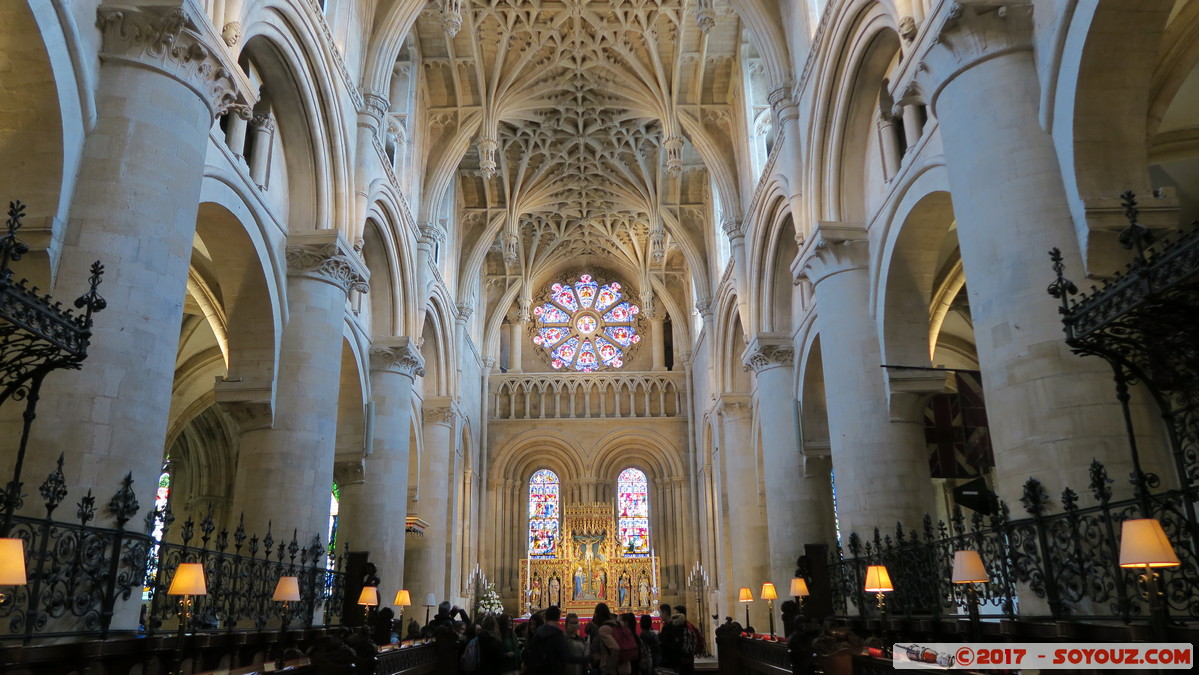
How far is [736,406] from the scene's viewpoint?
82.3ft

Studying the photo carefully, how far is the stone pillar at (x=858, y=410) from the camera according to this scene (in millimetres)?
13062

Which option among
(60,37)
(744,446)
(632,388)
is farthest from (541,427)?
(60,37)

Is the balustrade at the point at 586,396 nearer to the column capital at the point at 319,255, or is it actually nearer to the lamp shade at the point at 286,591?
the column capital at the point at 319,255

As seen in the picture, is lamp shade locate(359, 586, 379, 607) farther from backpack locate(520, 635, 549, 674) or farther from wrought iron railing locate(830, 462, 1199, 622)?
wrought iron railing locate(830, 462, 1199, 622)

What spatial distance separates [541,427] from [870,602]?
76.1 feet

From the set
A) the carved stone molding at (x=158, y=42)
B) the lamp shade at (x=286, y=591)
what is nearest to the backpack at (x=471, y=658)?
the lamp shade at (x=286, y=591)

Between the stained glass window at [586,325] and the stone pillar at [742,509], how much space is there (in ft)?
35.4

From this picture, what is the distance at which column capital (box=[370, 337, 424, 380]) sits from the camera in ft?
62.4

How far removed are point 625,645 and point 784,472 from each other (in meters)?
9.05

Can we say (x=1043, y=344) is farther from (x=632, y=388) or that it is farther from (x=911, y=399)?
(x=632, y=388)

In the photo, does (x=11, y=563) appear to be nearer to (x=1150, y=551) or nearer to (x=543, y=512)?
(x=1150, y=551)

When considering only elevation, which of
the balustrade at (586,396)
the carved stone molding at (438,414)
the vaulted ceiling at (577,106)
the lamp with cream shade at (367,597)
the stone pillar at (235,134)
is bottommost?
the lamp with cream shade at (367,597)

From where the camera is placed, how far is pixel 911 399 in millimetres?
13367

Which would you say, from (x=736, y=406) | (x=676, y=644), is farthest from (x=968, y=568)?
(x=736, y=406)
